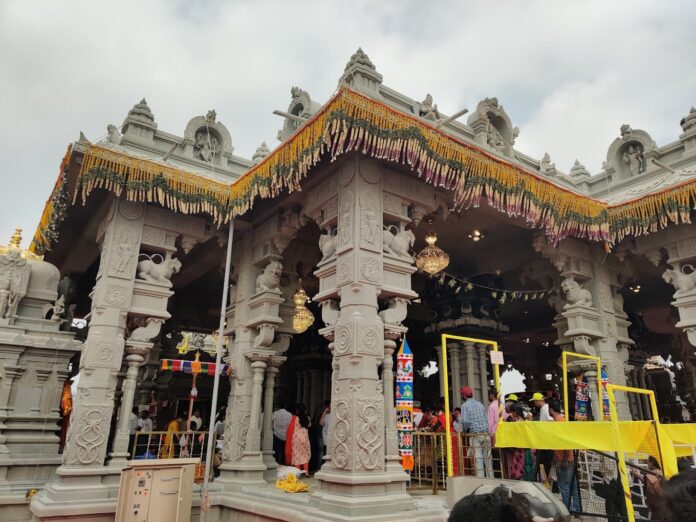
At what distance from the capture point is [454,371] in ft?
38.5

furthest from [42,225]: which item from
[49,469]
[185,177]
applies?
[49,469]

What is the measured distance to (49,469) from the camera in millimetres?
8609

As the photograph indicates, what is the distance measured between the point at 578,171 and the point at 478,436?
25.3ft

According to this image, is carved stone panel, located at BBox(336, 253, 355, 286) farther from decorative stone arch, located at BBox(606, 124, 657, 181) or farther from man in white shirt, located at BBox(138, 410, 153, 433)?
decorative stone arch, located at BBox(606, 124, 657, 181)

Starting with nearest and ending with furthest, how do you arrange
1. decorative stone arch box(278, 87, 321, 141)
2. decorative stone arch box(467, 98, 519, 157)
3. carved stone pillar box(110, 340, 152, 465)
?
carved stone pillar box(110, 340, 152, 465), decorative stone arch box(278, 87, 321, 141), decorative stone arch box(467, 98, 519, 157)

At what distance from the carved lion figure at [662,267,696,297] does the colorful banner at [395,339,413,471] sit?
16.0ft

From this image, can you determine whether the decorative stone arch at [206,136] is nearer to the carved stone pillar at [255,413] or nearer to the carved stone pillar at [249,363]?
the carved stone pillar at [249,363]

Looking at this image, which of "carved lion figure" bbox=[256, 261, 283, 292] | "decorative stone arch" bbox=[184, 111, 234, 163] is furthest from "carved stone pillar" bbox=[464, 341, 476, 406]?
"decorative stone arch" bbox=[184, 111, 234, 163]

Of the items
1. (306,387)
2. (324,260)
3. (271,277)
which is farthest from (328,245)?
(306,387)

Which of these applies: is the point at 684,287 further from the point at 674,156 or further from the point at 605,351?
the point at 674,156

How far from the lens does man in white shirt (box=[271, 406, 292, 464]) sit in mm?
9672

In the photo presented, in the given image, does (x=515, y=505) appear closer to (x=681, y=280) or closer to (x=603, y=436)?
(x=603, y=436)

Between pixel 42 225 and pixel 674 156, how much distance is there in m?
12.6

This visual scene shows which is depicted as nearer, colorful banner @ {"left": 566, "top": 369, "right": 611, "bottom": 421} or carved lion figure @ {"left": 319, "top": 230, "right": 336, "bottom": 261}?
carved lion figure @ {"left": 319, "top": 230, "right": 336, "bottom": 261}
